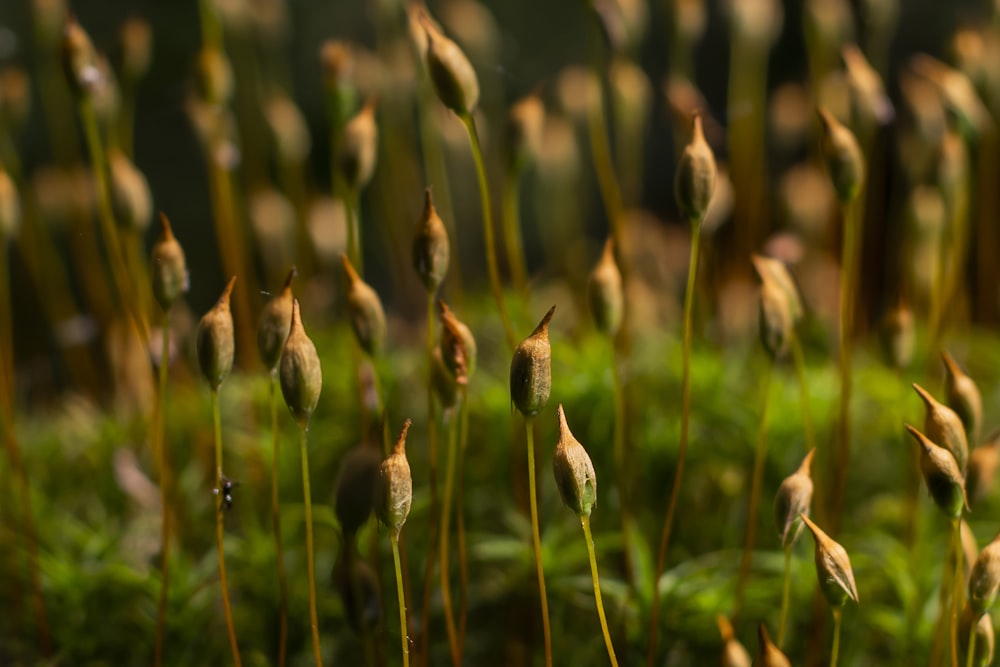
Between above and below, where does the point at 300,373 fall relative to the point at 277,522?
above

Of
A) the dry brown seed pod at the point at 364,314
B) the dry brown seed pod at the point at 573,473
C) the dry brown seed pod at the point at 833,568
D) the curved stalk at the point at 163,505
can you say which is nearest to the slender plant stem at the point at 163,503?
the curved stalk at the point at 163,505

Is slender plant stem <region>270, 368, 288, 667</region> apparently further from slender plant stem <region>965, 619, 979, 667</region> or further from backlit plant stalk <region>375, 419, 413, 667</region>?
slender plant stem <region>965, 619, 979, 667</region>

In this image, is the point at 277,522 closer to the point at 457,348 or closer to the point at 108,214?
the point at 457,348

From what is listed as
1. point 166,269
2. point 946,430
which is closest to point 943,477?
point 946,430

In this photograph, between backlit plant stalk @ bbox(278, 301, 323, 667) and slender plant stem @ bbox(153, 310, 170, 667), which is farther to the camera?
slender plant stem @ bbox(153, 310, 170, 667)

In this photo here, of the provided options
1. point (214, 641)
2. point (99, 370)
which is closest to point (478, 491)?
point (214, 641)

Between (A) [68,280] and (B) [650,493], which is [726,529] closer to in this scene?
(B) [650,493]

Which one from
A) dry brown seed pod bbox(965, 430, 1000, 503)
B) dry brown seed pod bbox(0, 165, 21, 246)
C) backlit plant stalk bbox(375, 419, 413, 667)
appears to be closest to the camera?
backlit plant stalk bbox(375, 419, 413, 667)

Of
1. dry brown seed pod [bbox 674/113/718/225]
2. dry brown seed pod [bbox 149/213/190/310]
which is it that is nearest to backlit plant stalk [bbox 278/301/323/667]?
dry brown seed pod [bbox 149/213/190/310]
